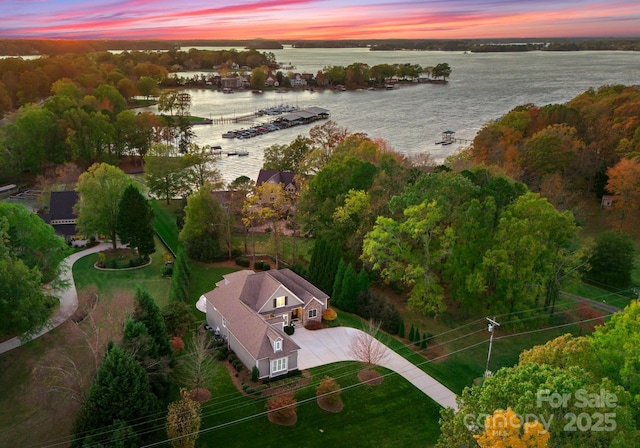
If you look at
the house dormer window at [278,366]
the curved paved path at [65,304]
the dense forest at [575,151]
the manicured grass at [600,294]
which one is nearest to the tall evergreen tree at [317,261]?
the house dormer window at [278,366]

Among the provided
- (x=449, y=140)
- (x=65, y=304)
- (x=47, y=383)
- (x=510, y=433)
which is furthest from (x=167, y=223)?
(x=449, y=140)

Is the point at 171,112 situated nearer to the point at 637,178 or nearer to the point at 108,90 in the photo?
the point at 108,90

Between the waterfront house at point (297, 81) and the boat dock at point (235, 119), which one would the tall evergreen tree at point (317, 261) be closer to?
the boat dock at point (235, 119)

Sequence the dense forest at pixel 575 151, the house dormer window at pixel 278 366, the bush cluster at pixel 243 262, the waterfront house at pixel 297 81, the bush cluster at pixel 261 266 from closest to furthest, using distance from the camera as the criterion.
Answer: the house dormer window at pixel 278 366, the bush cluster at pixel 261 266, the bush cluster at pixel 243 262, the dense forest at pixel 575 151, the waterfront house at pixel 297 81

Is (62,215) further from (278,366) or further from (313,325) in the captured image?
(278,366)

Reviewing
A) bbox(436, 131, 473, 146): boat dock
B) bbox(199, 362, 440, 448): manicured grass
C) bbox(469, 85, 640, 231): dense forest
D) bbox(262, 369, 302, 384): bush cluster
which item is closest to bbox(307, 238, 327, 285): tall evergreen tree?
bbox(262, 369, 302, 384): bush cluster

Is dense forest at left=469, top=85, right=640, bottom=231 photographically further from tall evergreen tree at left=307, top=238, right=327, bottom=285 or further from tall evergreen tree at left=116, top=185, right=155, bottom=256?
tall evergreen tree at left=116, top=185, right=155, bottom=256

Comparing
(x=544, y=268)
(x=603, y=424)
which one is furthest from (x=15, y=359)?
(x=544, y=268)
